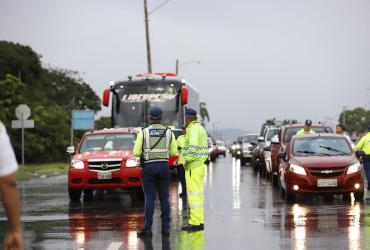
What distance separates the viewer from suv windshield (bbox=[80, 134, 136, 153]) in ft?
64.4

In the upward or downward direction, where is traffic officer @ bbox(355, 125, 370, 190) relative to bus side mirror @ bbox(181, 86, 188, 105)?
downward

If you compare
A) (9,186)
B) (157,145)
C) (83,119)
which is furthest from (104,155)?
(83,119)

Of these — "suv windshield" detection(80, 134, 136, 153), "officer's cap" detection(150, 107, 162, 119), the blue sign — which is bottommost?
"suv windshield" detection(80, 134, 136, 153)

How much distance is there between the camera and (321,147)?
18.6m

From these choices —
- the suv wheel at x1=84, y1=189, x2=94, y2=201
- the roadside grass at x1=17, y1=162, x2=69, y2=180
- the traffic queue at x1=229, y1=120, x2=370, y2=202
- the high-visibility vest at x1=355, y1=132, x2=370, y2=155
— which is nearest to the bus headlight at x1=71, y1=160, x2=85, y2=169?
the suv wheel at x1=84, y1=189, x2=94, y2=201

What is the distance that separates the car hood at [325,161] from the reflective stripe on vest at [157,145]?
6.13 metres

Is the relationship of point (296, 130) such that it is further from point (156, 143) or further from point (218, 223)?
point (156, 143)

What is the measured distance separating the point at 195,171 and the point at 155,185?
746mm

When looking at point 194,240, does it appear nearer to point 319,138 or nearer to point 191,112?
point 191,112

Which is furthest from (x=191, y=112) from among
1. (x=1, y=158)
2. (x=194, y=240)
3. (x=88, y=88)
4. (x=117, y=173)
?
(x=88, y=88)

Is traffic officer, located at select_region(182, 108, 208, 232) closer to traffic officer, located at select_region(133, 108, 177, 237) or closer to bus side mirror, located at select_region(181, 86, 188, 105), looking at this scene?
traffic officer, located at select_region(133, 108, 177, 237)

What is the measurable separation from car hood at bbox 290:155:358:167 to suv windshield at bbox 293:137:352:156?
0.44m

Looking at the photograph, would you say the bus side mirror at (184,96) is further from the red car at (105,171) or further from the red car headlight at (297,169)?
the red car headlight at (297,169)

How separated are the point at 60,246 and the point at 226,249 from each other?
2.31 metres
